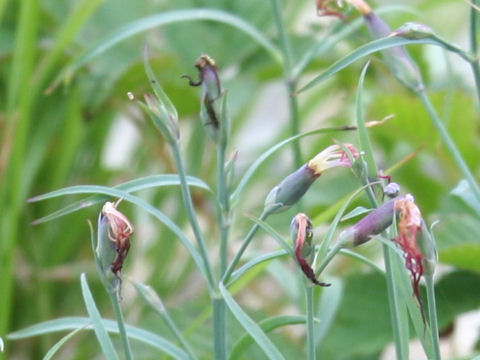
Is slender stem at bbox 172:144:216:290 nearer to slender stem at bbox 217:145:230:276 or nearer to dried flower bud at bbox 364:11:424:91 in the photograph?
slender stem at bbox 217:145:230:276

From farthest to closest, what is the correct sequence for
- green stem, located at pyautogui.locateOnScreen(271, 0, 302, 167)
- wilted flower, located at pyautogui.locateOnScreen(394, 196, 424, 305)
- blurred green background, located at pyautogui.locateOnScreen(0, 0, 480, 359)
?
1. blurred green background, located at pyautogui.locateOnScreen(0, 0, 480, 359)
2. green stem, located at pyautogui.locateOnScreen(271, 0, 302, 167)
3. wilted flower, located at pyautogui.locateOnScreen(394, 196, 424, 305)

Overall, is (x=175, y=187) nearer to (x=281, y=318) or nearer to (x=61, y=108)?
(x=61, y=108)

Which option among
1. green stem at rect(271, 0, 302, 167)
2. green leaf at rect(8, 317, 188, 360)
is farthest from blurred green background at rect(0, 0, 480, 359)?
green leaf at rect(8, 317, 188, 360)

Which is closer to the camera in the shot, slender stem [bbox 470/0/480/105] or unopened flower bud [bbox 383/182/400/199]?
unopened flower bud [bbox 383/182/400/199]

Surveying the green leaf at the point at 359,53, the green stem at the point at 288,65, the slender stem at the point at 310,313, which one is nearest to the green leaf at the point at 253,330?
the slender stem at the point at 310,313

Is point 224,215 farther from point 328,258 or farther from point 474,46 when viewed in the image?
point 474,46

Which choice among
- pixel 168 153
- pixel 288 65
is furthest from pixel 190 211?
pixel 168 153
